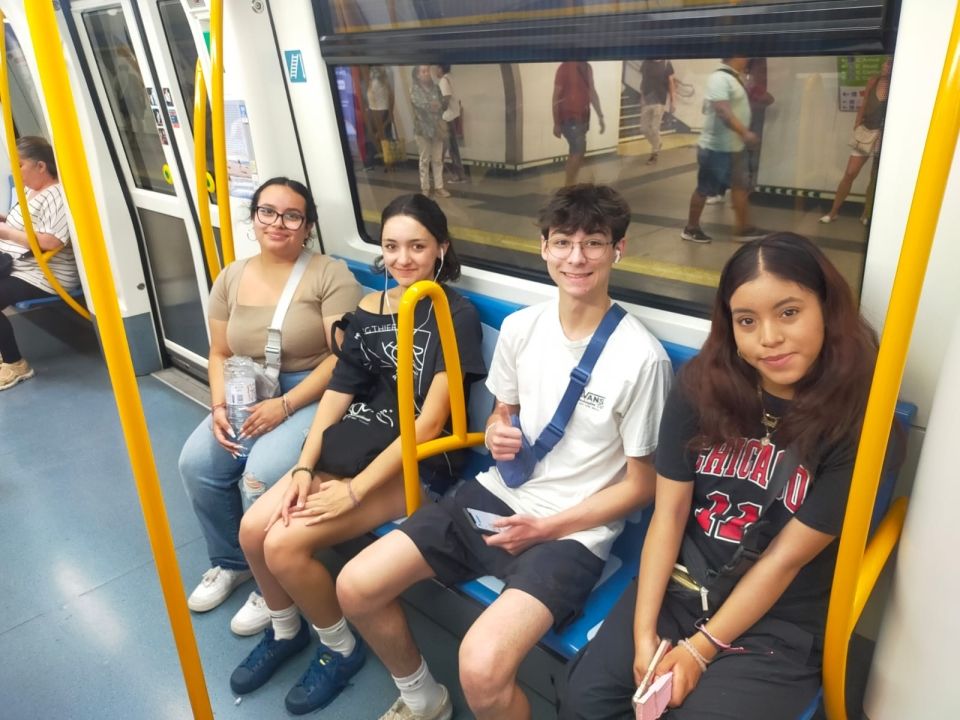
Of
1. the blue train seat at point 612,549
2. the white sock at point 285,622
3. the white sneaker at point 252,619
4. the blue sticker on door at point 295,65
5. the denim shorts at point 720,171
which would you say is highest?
the blue sticker on door at point 295,65

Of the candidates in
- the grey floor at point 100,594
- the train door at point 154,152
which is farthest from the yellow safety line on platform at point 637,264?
the train door at point 154,152

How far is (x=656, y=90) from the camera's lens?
1.96 m

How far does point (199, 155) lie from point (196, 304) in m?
1.68

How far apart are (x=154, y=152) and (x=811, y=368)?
3.68 metres

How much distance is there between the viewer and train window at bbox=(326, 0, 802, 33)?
1.75 m

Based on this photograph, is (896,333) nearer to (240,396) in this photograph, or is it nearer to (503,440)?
(503,440)

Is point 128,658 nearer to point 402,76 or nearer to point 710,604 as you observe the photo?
point 710,604

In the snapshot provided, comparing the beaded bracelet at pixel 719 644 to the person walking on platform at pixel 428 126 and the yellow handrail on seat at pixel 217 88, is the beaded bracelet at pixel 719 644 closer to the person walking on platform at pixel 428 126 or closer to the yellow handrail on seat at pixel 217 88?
the person walking on platform at pixel 428 126

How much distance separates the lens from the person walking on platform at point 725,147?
1.76m

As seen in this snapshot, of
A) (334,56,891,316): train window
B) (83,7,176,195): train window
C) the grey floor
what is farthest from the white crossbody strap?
(83,7,176,195): train window

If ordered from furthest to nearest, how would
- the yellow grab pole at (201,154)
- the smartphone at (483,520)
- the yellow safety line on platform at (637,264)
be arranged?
1. the yellow grab pole at (201,154)
2. the yellow safety line on platform at (637,264)
3. the smartphone at (483,520)

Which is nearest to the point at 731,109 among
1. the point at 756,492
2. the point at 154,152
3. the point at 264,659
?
the point at 756,492

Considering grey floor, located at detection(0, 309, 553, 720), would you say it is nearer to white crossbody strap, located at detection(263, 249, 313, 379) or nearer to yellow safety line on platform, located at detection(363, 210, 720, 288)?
white crossbody strap, located at detection(263, 249, 313, 379)

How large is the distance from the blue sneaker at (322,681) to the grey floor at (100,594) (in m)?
0.04
